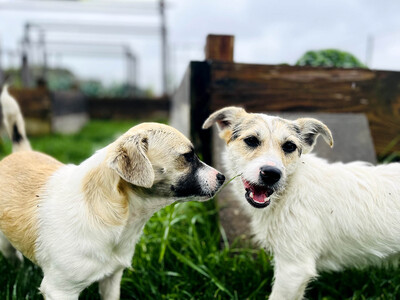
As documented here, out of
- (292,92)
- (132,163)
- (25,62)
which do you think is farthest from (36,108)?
(132,163)

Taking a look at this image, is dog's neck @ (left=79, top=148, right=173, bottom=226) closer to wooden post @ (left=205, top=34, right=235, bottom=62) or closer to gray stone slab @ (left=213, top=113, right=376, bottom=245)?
gray stone slab @ (left=213, top=113, right=376, bottom=245)

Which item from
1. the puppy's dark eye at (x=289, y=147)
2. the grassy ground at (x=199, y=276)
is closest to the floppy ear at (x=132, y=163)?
the puppy's dark eye at (x=289, y=147)

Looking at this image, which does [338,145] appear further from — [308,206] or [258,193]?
[258,193]

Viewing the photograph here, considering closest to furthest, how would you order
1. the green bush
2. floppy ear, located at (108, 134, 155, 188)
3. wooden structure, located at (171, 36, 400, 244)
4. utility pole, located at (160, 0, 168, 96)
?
floppy ear, located at (108, 134, 155, 188) < wooden structure, located at (171, 36, 400, 244) < the green bush < utility pole, located at (160, 0, 168, 96)

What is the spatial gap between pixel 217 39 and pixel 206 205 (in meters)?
1.91

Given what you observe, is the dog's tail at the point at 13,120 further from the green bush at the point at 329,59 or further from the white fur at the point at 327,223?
the green bush at the point at 329,59

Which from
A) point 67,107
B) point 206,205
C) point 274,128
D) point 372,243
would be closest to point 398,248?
point 372,243

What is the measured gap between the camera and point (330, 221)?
2.54 meters

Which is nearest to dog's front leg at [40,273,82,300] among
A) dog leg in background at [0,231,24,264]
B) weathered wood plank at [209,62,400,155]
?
dog leg in background at [0,231,24,264]

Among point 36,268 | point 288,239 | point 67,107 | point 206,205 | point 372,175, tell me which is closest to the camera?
point 288,239

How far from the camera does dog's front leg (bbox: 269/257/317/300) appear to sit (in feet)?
7.89

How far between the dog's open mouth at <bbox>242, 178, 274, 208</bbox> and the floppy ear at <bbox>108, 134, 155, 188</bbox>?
0.75 meters

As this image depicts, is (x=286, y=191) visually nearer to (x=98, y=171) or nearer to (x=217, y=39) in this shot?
(x=98, y=171)

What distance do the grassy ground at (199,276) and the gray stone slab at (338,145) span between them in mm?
318
